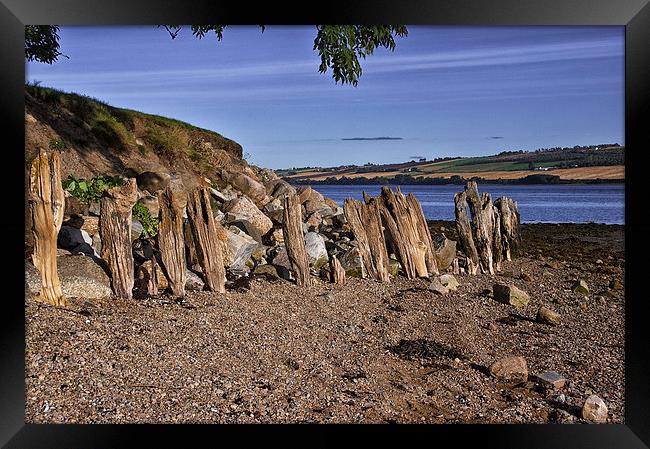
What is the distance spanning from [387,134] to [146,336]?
5044 millimetres

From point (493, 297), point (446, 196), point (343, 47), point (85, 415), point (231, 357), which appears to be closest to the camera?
point (85, 415)

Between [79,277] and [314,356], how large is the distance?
239 centimetres

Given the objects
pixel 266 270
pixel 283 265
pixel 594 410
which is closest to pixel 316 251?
→ pixel 283 265

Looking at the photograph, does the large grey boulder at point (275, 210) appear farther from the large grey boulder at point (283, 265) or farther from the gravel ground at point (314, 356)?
the gravel ground at point (314, 356)

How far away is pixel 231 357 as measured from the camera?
A: 5.75 metres

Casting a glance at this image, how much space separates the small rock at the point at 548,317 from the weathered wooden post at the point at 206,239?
3388 millimetres

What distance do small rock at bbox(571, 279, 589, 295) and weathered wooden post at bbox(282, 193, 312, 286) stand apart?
11.1 ft

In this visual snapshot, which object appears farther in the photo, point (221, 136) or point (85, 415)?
point (221, 136)

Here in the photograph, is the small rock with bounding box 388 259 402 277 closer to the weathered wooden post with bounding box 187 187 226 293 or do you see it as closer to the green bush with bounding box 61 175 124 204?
the weathered wooden post with bounding box 187 187 226 293

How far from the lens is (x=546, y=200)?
38.7ft

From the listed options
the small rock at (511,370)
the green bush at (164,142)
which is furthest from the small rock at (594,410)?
the green bush at (164,142)

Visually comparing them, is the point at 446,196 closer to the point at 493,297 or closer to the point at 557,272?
the point at 557,272
